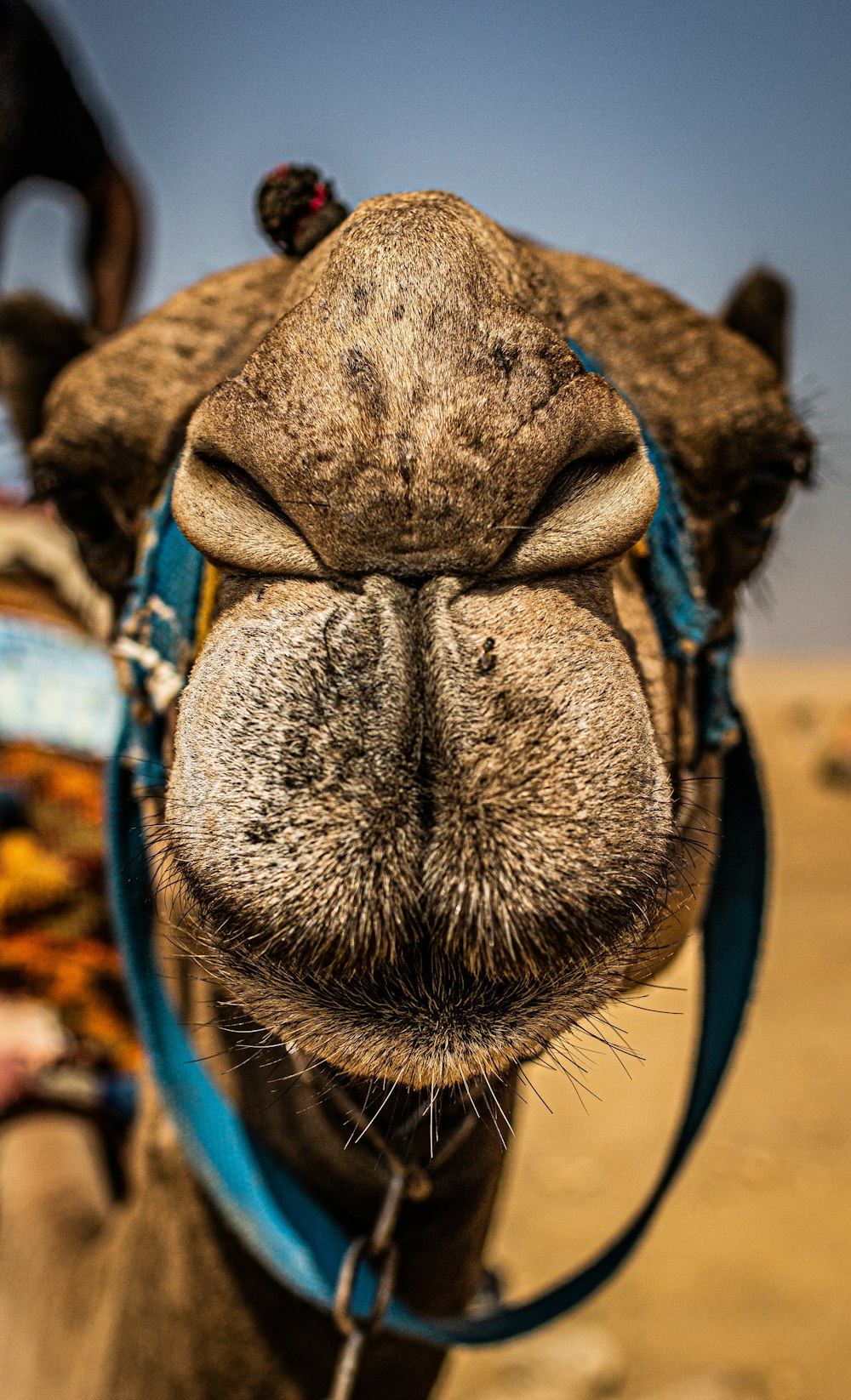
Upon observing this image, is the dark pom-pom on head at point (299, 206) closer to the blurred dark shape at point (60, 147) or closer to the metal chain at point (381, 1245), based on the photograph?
the metal chain at point (381, 1245)

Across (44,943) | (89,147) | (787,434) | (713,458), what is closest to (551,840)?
(713,458)

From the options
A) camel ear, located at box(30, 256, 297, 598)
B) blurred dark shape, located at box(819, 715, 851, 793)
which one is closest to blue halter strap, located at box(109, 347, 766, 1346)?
camel ear, located at box(30, 256, 297, 598)

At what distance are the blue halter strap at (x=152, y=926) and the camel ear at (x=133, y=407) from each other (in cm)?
16

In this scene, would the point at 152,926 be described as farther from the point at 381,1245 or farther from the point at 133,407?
the point at 133,407

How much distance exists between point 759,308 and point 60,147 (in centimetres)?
368

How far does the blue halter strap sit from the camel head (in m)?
0.41

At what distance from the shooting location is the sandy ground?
4969 millimetres

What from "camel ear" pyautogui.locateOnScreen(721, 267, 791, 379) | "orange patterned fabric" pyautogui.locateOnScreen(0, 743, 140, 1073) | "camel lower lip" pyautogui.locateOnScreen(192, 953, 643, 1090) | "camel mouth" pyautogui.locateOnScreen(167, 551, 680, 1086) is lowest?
"orange patterned fabric" pyautogui.locateOnScreen(0, 743, 140, 1073)

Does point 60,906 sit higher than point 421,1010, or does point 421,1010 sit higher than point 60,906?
point 421,1010

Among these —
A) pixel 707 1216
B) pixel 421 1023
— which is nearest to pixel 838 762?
pixel 707 1216

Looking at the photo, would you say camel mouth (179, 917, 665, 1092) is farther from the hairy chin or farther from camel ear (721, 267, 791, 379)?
camel ear (721, 267, 791, 379)

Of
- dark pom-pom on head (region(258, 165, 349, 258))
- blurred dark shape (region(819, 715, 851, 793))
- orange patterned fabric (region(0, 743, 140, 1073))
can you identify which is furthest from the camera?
blurred dark shape (region(819, 715, 851, 793))

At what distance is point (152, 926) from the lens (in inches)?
91.4

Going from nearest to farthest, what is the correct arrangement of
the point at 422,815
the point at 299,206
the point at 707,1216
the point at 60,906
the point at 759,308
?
the point at 422,815 < the point at 299,206 < the point at 759,308 < the point at 60,906 < the point at 707,1216
